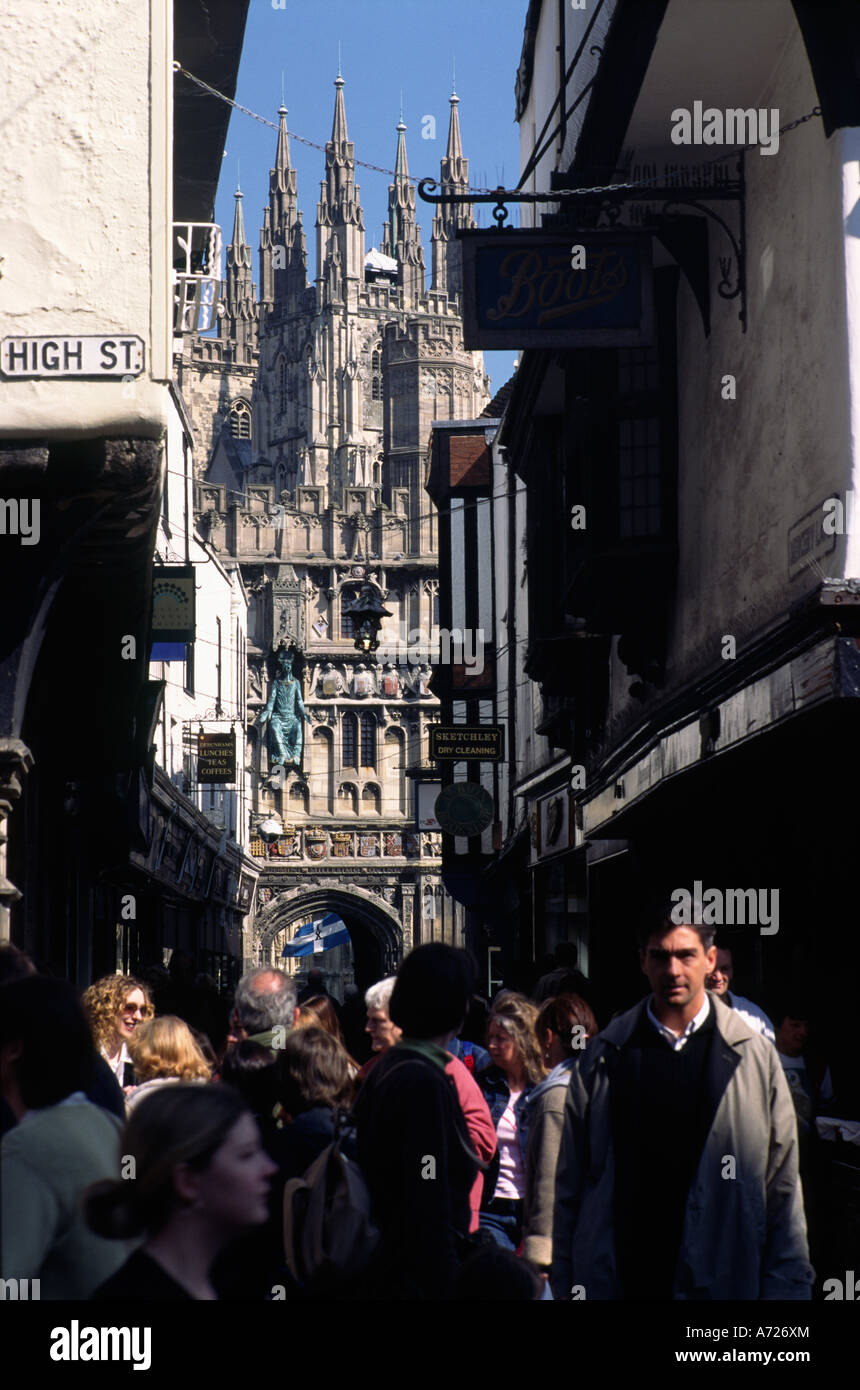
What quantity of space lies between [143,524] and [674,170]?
14.3 feet

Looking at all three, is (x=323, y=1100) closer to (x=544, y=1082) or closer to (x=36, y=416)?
(x=544, y=1082)

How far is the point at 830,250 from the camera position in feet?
26.5

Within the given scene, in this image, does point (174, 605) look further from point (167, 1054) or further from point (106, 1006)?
point (167, 1054)

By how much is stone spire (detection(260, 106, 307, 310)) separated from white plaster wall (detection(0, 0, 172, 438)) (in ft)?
379

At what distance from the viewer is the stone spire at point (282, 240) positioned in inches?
4813

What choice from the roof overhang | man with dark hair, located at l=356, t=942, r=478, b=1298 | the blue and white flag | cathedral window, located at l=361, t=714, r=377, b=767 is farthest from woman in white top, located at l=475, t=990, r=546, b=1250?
cathedral window, located at l=361, t=714, r=377, b=767

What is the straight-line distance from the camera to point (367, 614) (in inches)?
1230

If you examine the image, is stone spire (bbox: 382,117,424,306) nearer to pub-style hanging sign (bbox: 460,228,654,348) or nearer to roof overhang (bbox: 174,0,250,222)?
roof overhang (bbox: 174,0,250,222)

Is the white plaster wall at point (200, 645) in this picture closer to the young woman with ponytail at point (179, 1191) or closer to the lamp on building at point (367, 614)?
the lamp on building at point (367, 614)

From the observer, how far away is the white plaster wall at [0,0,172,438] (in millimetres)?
7738

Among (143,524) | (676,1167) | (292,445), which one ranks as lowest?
(676,1167)

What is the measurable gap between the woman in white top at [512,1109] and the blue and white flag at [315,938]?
4455 cm

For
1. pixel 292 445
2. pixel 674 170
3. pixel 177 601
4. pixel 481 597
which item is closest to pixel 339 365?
pixel 292 445

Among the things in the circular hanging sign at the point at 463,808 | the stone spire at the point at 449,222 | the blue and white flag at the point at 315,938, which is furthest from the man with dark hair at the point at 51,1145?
the stone spire at the point at 449,222
